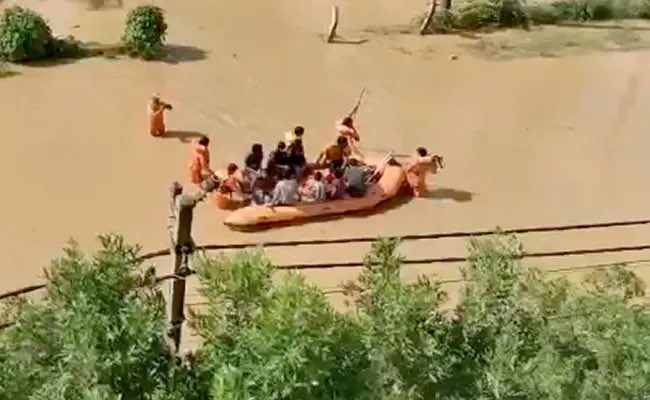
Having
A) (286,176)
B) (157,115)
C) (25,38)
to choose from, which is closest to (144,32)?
(25,38)

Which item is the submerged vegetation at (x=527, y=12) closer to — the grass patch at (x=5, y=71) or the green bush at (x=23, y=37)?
the green bush at (x=23, y=37)

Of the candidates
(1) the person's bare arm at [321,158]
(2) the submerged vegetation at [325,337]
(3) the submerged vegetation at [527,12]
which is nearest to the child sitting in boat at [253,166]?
(1) the person's bare arm at [321,158]

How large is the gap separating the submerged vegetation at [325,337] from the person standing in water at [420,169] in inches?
206

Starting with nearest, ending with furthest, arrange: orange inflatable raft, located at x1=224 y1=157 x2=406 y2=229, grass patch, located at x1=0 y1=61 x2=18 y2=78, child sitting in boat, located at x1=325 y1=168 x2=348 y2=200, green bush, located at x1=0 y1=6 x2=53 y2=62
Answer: orange inflatable raft, located at x1=224 y1=157 x2=406 y2=229 → child sitting in boat, located at x1=325 y1=168 x2=348 y2=200 → grass patch, located at x1=0 y1=61 x2=18 y2=78 → green bush, located at x1=0 y1=6 x2=53 y2=62

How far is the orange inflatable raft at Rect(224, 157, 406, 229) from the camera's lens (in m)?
11.5

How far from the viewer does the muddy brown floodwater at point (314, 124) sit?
38.4 feet

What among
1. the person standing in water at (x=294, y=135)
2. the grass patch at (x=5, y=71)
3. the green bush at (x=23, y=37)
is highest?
the green bush at (x=23, y=37)

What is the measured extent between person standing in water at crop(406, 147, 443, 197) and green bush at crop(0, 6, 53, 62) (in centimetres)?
503

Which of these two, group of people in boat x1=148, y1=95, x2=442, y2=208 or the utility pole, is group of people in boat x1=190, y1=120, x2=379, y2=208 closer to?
group of people in boat x1=148, y1=95, x2=442, y2=208

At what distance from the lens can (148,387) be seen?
6242mm

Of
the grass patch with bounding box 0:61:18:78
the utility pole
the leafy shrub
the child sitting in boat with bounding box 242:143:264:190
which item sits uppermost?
the leafy shrub

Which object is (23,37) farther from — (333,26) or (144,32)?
(333,26)

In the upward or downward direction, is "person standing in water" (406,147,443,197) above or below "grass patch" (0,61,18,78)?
below

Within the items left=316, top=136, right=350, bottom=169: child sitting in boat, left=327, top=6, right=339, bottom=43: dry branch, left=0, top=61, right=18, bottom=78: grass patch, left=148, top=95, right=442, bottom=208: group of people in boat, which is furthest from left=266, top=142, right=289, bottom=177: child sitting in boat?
left=327, top=6, right=339, bottom=43: dry branch
